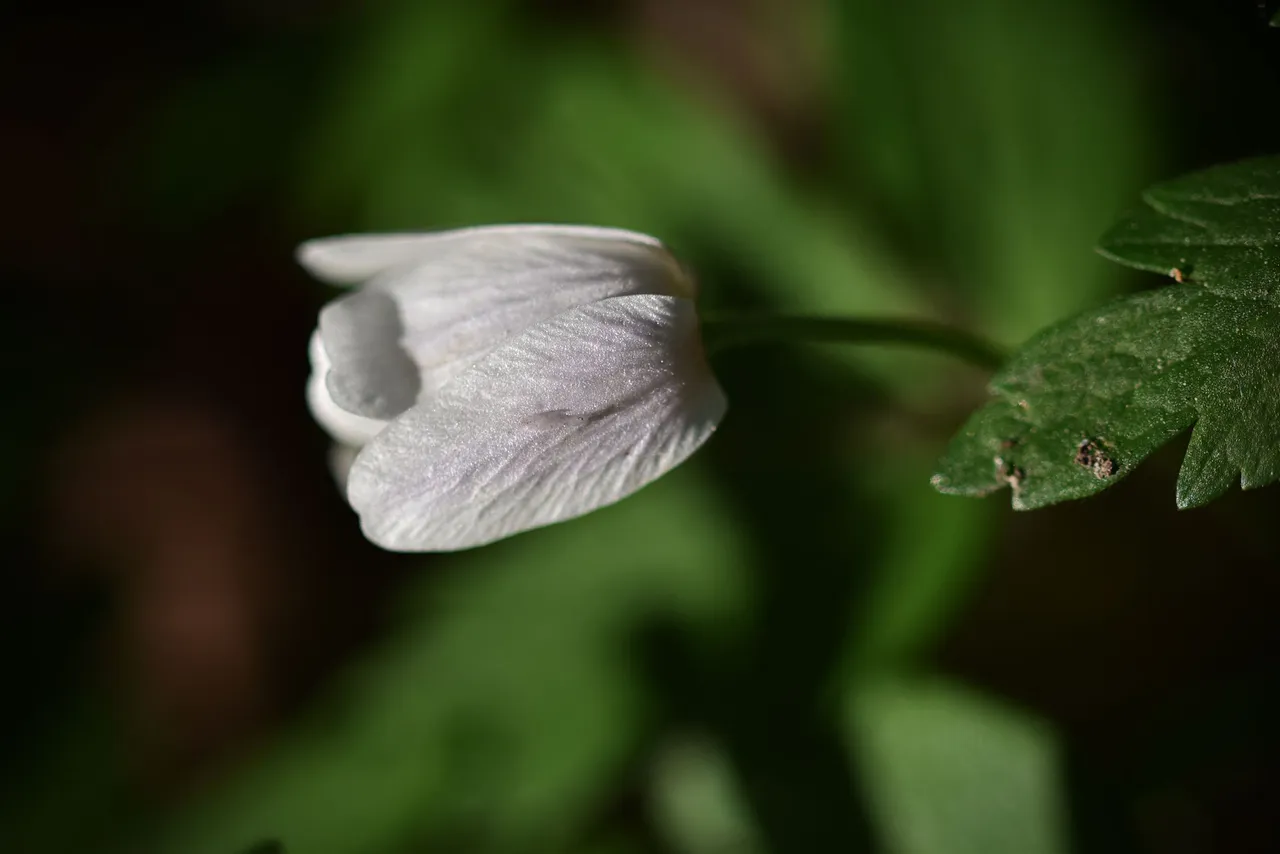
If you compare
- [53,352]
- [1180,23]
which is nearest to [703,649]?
[1180,23]

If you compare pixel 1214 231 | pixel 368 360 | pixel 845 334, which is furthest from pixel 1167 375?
pixel 368 360

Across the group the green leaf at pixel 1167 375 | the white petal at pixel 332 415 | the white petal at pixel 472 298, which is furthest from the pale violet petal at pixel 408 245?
the green leaf at pixel 1167 375

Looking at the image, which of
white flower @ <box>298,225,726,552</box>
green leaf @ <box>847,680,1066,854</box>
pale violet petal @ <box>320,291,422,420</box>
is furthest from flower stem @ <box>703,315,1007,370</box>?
green leaf @ <box>847,680,1066,854</box>

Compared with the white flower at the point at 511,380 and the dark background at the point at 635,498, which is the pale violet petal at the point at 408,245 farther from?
Result: the dark background at the point at 635,498

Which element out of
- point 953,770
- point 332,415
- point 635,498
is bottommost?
point 953,770

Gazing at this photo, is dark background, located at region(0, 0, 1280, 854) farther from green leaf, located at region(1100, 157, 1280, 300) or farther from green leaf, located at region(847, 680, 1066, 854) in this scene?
green leaf, located at region(1100, 157, 1280, 300)

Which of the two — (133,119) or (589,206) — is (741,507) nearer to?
(589,206)

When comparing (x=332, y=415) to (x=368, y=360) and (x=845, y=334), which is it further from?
(x=845, y=334)
